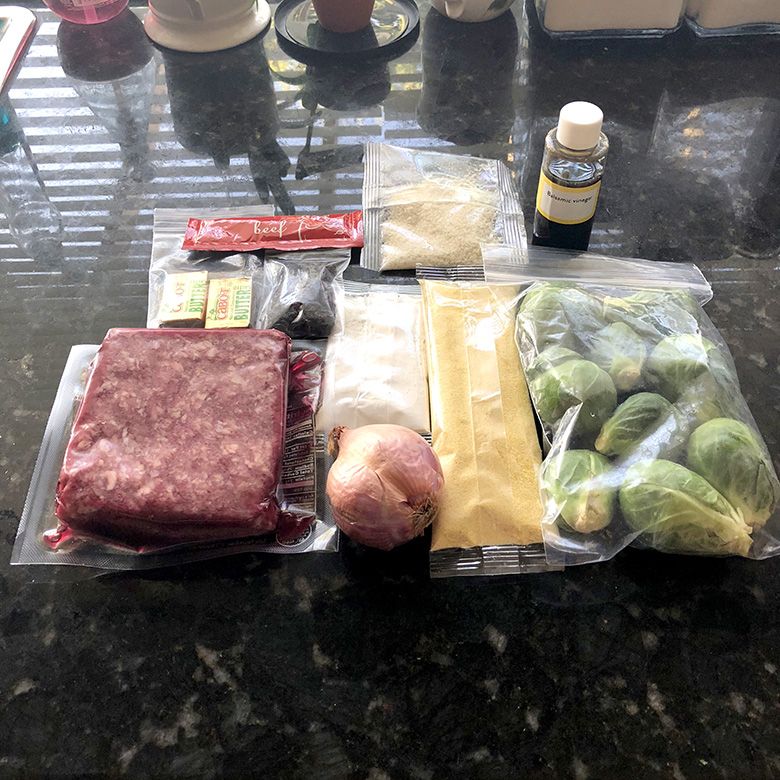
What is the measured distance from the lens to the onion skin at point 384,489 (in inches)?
29.5

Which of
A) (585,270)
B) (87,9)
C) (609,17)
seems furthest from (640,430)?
(87,9)

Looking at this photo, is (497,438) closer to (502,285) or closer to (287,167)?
(502,285)

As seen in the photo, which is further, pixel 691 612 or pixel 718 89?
Answer: pixel 718 89

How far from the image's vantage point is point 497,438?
2.83 ft

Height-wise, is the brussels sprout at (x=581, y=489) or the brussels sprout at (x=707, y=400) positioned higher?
the brussels sprout at (x=707, y=400)

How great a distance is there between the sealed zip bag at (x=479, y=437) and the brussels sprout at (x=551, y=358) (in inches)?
1.6

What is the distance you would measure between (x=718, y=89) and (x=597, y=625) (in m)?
1.09

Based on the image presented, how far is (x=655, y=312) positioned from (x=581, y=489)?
31 centimetres

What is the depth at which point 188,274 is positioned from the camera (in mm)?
1027

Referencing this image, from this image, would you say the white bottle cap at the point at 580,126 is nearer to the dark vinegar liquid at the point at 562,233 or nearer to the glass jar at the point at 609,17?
the dark vinegar liquid at the point at 562,233

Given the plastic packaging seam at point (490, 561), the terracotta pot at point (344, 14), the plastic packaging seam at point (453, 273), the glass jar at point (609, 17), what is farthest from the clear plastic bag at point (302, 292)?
the glass jar at point (609, 17)

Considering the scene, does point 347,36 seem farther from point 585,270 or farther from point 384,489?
point 384,489

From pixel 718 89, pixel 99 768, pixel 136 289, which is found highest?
pixel 718 89

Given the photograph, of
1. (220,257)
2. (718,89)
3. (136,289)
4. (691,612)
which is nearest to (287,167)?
(220,257)
